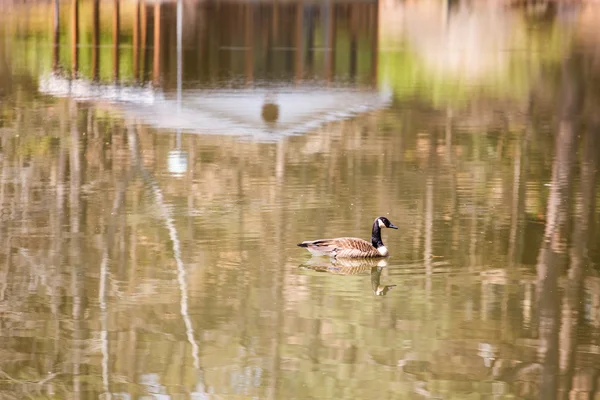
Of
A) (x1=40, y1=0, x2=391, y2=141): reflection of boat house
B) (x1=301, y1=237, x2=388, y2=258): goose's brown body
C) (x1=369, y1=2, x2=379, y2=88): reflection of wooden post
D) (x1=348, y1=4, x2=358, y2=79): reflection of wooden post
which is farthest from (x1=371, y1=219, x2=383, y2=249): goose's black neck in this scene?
(x1=348, y1=4, x2=358, y2=79): reflection of wooden post

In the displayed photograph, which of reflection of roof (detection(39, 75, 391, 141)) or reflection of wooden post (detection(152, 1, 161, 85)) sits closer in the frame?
reflection of roof (detection(39, 75, 391, 141))

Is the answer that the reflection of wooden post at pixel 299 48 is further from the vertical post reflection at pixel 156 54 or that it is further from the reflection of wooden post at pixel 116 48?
the reflection of wooden post at pixel 116 48

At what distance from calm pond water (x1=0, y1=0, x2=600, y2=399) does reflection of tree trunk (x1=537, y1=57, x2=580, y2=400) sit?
0.04 m

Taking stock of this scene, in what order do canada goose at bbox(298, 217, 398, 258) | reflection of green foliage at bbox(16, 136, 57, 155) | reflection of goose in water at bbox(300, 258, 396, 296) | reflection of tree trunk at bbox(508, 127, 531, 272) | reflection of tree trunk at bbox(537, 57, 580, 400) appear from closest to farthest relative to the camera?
reflection of tree trunk at bbox(537, 57, 580, 400)
reflection of goose in water at bbox(300, 258, 396, 296)
canada goose at bbox(298, 217, 398, 258)
reflection of tree trunk at bbox(508, 127, 531, 272)
reflection of green foliage at bbox(16, 136, 57, 155)

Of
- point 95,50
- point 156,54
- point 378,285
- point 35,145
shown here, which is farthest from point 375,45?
point 378,285

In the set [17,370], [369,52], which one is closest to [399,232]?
[17,370]

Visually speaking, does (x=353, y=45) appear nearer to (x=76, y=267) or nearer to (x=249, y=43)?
(x=249, y=43)

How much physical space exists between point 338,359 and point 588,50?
2946 cm

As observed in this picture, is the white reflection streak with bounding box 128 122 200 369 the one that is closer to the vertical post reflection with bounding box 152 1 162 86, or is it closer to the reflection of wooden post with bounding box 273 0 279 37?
the vertical post reflection with bounding box 152 1 162 86

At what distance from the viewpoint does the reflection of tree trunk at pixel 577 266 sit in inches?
362

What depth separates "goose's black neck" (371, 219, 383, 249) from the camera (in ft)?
39.2

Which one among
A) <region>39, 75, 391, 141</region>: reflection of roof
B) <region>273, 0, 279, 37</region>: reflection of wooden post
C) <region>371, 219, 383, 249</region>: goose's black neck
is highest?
<region>273, 0, 279, 37</region>: reflection of wooden post

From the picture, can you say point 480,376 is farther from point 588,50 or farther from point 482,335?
point 588,50

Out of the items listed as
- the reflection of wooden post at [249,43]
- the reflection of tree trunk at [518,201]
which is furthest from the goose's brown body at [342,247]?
the reflection of wooden post at [249,43]
